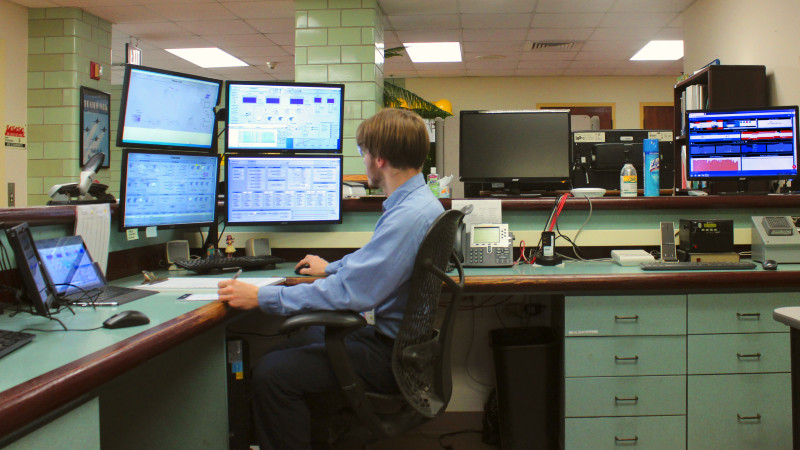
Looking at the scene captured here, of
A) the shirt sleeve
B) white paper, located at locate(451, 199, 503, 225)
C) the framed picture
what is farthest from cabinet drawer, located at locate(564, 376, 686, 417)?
the framed picture

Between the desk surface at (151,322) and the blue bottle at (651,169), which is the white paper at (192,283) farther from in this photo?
the blue bottle at (651,169)

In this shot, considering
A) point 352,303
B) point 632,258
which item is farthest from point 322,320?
point 632,258

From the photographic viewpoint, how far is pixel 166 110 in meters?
1.96

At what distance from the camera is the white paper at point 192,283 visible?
1.69 meters

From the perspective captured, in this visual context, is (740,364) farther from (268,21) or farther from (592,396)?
(268,21)

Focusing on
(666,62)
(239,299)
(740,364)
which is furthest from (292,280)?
(666,62)

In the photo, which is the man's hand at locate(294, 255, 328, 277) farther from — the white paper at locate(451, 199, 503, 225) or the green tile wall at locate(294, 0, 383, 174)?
the green tile wall at locate(294, 0, 383, 174)

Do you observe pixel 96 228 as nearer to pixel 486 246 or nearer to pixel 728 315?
pixel 486 246

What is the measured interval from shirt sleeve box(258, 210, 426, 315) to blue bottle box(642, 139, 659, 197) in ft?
5.24

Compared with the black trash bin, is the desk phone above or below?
above

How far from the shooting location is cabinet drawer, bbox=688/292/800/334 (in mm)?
1875

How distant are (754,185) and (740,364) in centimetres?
263

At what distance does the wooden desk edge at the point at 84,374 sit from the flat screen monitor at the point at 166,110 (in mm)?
876

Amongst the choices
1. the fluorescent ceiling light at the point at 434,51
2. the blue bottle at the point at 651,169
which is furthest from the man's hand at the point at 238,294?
the fluorescent ceiling light at the point at 434,51
